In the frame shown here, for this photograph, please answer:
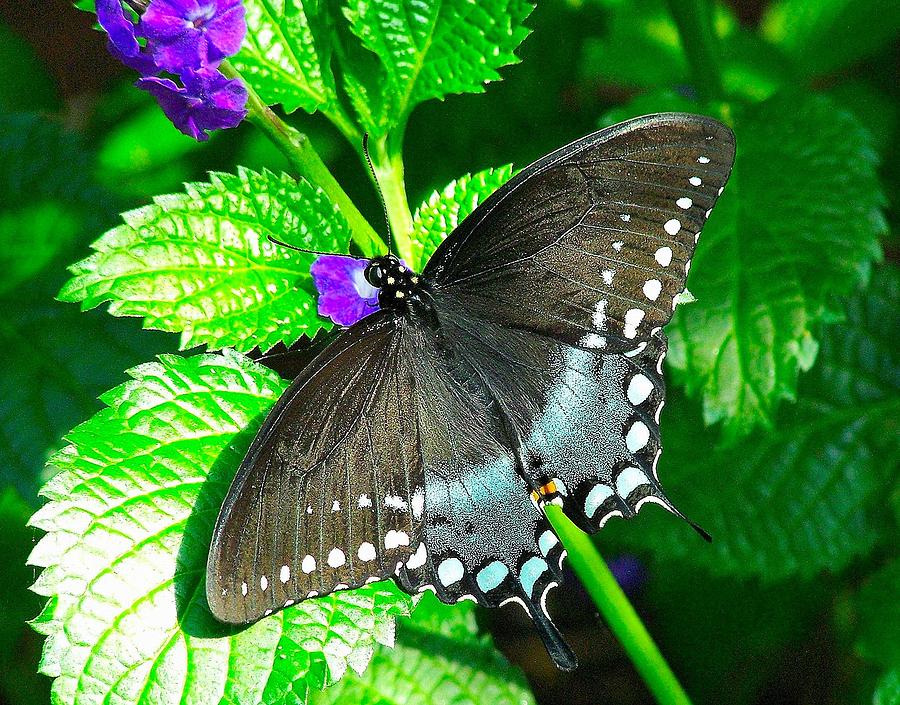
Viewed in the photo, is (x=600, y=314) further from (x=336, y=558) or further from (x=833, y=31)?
(x=833, y=31)

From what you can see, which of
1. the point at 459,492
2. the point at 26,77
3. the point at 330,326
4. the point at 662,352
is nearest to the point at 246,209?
the point at 330,326

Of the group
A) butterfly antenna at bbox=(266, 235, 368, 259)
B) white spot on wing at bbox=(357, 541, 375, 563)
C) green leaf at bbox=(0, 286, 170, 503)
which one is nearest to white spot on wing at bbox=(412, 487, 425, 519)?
white spot on wing at bbox=(357, 541, 375, 563)

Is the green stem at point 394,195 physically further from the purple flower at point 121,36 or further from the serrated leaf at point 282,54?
the purple flower at point 121,36

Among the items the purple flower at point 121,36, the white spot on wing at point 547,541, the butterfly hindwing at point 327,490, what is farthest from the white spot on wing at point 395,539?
the purple flower at point 121,36

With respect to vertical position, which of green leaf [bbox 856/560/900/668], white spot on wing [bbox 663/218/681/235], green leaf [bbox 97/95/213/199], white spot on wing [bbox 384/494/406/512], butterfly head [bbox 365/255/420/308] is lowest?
green leaf [bbox 856/560/900/668]

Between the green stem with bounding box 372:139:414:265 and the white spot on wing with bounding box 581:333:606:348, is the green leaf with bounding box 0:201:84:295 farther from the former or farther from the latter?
the white spot on wing with bounding box 581:333:606:348

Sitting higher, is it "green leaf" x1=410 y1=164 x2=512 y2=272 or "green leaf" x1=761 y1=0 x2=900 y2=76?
"green leaf" x1=761 y1=0 x2=900 y2=76

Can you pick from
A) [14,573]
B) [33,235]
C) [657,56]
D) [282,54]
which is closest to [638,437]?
[282,54]
